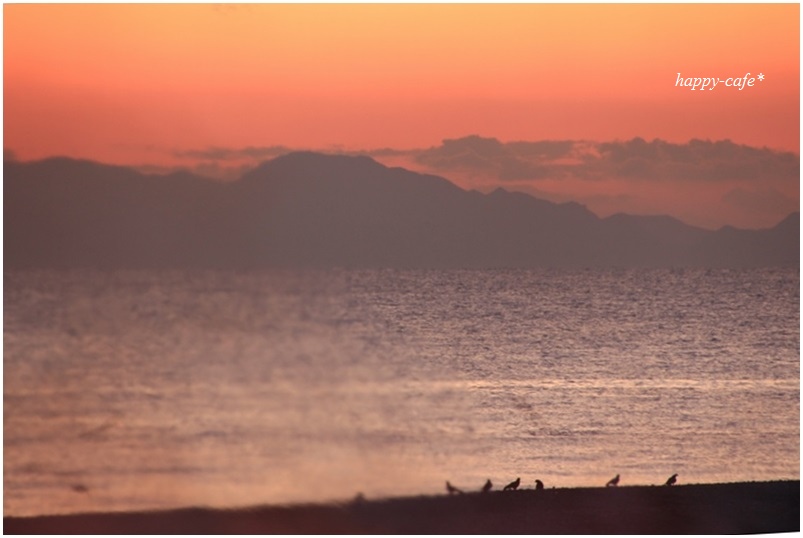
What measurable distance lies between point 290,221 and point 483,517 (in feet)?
5.96

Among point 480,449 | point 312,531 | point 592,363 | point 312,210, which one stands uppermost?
point 312,210

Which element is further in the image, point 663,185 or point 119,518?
point 663,185

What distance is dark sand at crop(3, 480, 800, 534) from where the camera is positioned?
15.1 ft

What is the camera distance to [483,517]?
4613mm

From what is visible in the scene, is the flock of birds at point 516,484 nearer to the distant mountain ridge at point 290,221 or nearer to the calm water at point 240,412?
the calm water at point 240,412

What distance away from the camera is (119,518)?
4680mm

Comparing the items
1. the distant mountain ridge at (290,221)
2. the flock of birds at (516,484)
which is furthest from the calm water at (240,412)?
the distant mountain ridge at (290,221)

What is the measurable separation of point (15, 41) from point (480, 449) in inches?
118

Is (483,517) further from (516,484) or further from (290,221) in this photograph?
(290,221)

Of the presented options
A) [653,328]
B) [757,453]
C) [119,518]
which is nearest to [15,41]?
[119,518]

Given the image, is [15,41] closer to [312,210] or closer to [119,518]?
[312,210]

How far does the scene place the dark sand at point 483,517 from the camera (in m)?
→ 4.60

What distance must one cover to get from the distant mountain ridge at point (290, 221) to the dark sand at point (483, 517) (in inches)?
46.3

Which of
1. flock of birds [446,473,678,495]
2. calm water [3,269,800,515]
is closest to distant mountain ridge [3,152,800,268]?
calm water [3,269,800,515]
